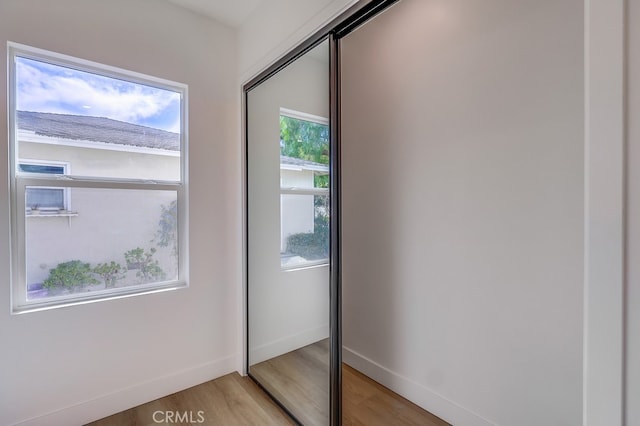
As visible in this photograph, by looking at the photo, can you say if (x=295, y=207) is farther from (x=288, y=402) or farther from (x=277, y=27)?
(x=288, y=402)

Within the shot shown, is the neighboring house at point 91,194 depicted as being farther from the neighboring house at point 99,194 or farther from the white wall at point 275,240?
the white wall at point 275,240

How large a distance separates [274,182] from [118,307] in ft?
4.31

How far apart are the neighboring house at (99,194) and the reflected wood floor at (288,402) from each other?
2.69 feet

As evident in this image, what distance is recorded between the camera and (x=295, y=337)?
192 centimetres

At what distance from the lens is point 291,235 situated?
195cm

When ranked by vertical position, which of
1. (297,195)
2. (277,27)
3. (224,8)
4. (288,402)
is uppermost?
(224,8)

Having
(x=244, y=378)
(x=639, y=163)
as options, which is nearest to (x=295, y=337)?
(x=244, y=378)

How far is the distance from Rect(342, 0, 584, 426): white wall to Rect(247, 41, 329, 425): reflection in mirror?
708 millimetres

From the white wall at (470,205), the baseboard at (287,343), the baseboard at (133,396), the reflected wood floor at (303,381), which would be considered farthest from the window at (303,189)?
the baseboard at (133,396)

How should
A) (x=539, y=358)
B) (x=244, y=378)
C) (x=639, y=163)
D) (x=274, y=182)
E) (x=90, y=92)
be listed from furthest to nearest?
(x=244, y=378), (x=274, y=182), (x=90, y=92), (x=539, y=358), (x=639, y=163)

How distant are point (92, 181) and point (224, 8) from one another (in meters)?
1.52

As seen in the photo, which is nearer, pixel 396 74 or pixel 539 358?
pixel 539 358

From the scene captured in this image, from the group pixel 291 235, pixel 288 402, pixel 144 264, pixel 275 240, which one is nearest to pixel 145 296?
pixel 144 264

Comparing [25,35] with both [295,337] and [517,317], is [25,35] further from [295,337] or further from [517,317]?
[517,317]
